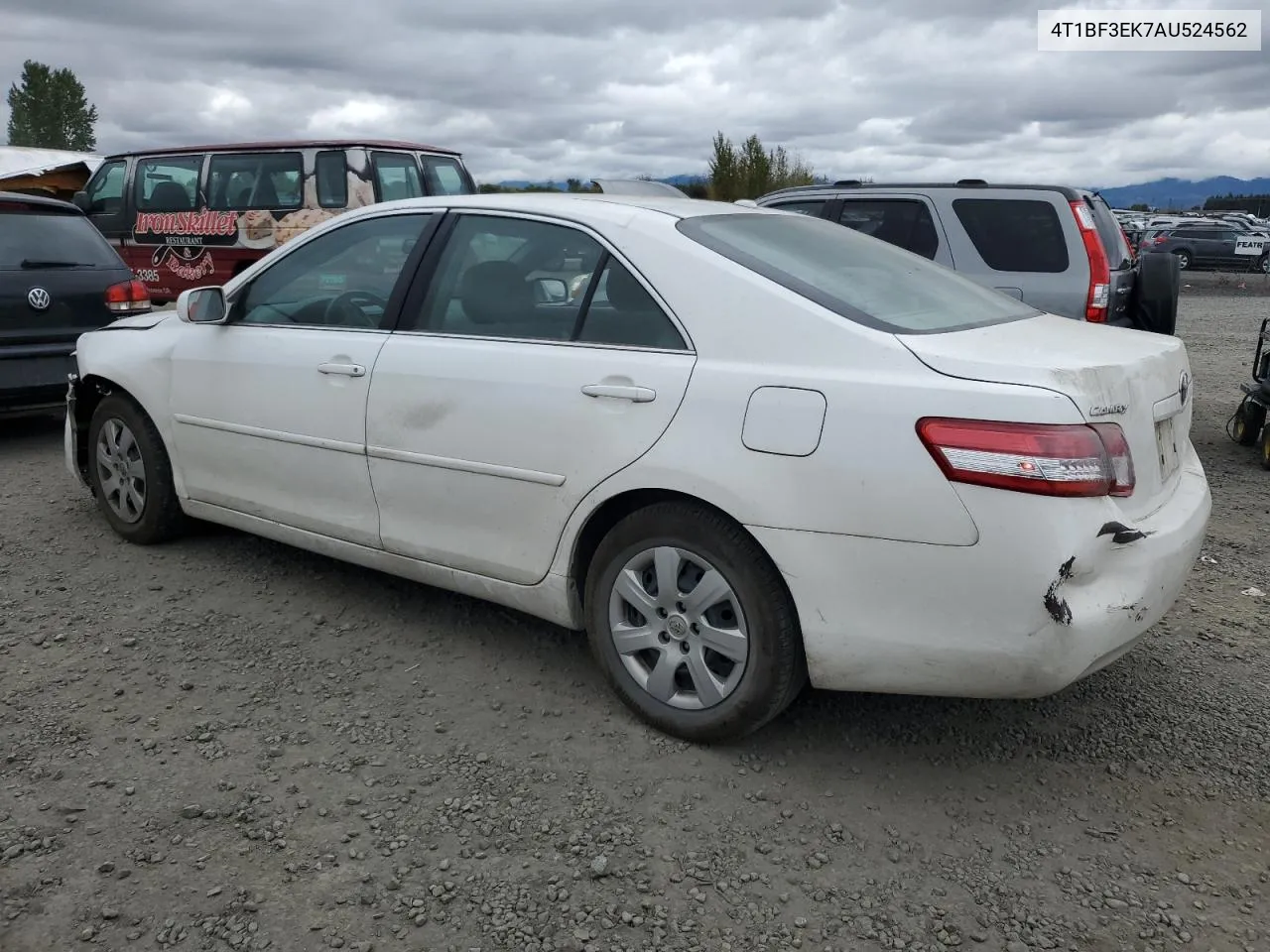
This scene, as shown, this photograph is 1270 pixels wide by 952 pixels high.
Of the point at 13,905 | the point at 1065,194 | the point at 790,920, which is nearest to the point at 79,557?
the point at 13,905

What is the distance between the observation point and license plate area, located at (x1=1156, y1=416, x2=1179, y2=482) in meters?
3.07

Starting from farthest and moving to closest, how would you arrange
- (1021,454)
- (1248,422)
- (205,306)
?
(1248,422)
(205,306)
(1021,454)

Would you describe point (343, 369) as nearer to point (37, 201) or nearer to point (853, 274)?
point (853, 274)

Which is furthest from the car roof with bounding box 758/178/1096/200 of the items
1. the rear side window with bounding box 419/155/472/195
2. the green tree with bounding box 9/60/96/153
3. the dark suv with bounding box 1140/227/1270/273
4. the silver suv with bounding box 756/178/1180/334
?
the green tree with bounding box 9/60/96/153

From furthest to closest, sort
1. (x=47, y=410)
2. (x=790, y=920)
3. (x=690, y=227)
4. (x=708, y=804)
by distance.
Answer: (x=47, y=410) < (x=690, y=227) < (x=708, y=804) < (x=790, y=920)

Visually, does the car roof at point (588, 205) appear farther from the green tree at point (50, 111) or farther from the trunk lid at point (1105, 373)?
the green tree at point (50, 111)

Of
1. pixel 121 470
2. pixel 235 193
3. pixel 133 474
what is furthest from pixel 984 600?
pixel 235 193

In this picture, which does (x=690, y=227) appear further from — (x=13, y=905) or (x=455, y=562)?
(x=13, y=905)

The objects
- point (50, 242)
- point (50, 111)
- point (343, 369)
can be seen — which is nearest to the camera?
point (343, 369)

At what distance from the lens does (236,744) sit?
3.19 metres

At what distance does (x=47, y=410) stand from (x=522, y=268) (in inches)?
192

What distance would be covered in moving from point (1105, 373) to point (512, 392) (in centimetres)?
172

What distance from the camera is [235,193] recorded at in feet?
36.7

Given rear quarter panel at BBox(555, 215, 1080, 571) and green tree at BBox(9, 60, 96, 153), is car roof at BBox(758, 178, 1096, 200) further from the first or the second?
green tree at BBox(9, 60, 96, 153)
